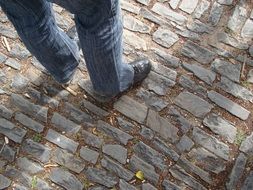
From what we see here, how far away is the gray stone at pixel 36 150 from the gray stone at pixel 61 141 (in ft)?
0.21

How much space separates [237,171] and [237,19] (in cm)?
113

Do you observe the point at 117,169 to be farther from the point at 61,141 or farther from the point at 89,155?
the point at 61,141

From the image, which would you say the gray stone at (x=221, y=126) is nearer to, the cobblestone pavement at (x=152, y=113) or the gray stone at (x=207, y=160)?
the cobblestone pavement at (x=152, y=113)

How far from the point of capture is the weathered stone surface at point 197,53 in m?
2.94

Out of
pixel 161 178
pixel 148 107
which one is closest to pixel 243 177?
pixel 161 178

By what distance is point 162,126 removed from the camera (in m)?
2.70

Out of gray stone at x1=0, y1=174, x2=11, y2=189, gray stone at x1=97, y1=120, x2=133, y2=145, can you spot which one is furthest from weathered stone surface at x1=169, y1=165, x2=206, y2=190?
gray stone at x1=0, y1=174, x2=11, y2=189

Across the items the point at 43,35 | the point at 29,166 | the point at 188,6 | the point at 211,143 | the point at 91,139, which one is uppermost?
the point at 188,6

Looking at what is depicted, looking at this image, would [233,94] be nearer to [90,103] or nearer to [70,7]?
[90,103]

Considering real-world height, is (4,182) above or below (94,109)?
below

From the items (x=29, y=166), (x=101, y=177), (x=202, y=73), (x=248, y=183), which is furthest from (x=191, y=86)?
(x=29, y=166)

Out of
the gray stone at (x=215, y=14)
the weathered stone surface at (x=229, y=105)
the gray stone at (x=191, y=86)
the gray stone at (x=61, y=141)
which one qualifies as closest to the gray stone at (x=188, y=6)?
the gray stone at (x=215, y=14)

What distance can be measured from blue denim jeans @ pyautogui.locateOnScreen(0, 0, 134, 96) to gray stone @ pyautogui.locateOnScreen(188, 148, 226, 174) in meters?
0.61

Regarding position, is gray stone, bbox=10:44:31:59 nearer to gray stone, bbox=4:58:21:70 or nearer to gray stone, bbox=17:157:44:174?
gray stone, bbox=4:58:21:70
